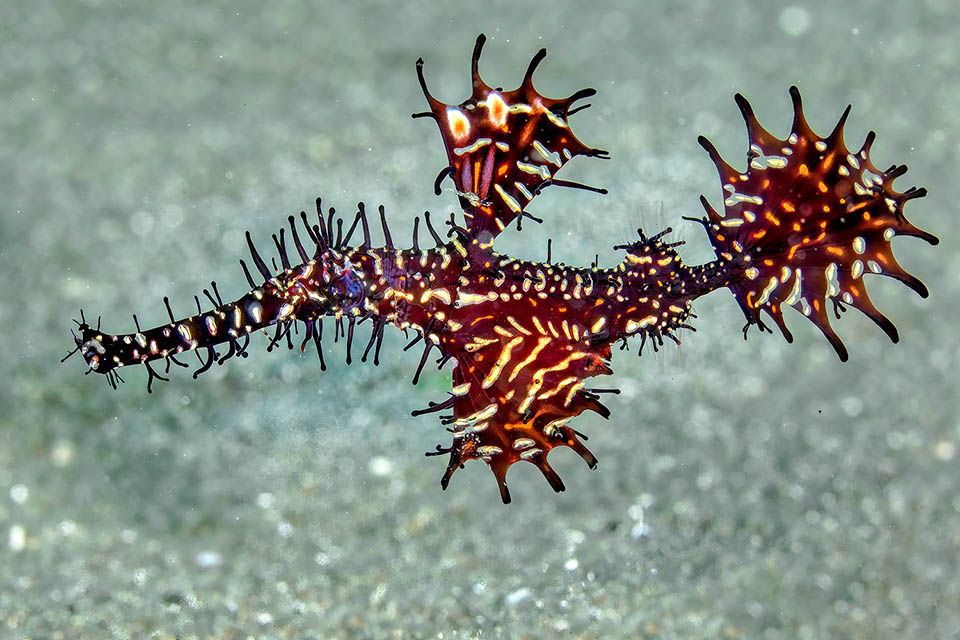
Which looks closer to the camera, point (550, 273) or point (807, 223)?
point (550, 273)

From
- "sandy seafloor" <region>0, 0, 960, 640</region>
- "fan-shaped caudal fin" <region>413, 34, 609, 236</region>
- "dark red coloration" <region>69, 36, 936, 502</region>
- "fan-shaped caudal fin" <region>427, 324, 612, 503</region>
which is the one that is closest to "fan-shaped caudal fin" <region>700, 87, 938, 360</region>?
"dark red coloration" <region>69, 36, 936, 502</region>

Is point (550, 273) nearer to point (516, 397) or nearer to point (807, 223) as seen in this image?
point (516, 397)

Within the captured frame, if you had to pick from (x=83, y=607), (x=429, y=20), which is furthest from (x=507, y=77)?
(x=83, y=607)

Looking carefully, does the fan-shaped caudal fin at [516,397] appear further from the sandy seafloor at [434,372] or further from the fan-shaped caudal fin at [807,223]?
the sandy seafloor at [434,372]

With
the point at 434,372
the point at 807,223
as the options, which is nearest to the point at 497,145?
the point at 807,223

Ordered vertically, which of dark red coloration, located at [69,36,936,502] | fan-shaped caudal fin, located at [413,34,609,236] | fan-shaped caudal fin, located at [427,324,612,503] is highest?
fan-shaped caudal fin, located at [413,34,609,236]

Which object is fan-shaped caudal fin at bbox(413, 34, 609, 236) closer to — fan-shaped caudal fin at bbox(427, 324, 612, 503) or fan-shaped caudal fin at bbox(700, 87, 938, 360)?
fan-shaped caudal fin at bbox(427, 324, 612, 503)
